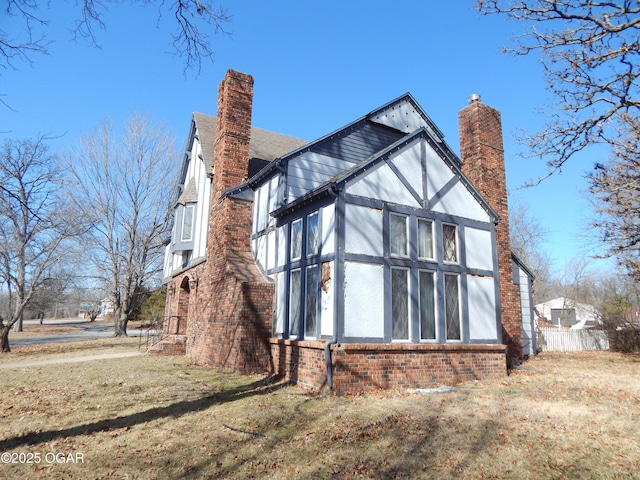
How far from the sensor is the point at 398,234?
33.1 ft

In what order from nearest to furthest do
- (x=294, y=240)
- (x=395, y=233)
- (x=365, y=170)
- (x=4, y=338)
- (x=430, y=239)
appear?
(x=365, y=170), (x=395, y=233), (x=430, y=239), (x=294, y=240), (x=4, y=338)

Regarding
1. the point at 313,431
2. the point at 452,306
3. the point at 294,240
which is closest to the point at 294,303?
the point at 294,240

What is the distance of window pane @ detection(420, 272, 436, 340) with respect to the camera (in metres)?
9.84

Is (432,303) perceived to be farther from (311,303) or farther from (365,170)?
(365,170)

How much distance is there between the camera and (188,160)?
20.5 metres

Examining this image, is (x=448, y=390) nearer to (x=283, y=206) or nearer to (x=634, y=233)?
(x=283, y=206)

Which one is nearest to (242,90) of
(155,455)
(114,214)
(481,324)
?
(481,324)

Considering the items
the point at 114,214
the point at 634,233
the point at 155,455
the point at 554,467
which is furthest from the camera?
the point at 114,214

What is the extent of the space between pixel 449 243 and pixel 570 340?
54.8 feet

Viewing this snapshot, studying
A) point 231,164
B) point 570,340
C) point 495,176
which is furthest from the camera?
point 570,340

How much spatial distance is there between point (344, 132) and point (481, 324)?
7.25 meters

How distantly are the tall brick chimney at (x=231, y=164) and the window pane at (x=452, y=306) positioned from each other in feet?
21.3

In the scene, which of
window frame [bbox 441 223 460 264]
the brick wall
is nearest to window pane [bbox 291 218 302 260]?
the brick wall

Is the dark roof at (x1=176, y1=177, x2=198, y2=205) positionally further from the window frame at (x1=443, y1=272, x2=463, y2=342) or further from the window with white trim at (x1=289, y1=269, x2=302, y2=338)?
the window frame at (x1=443, y1=272, x2=463, y2=342)
